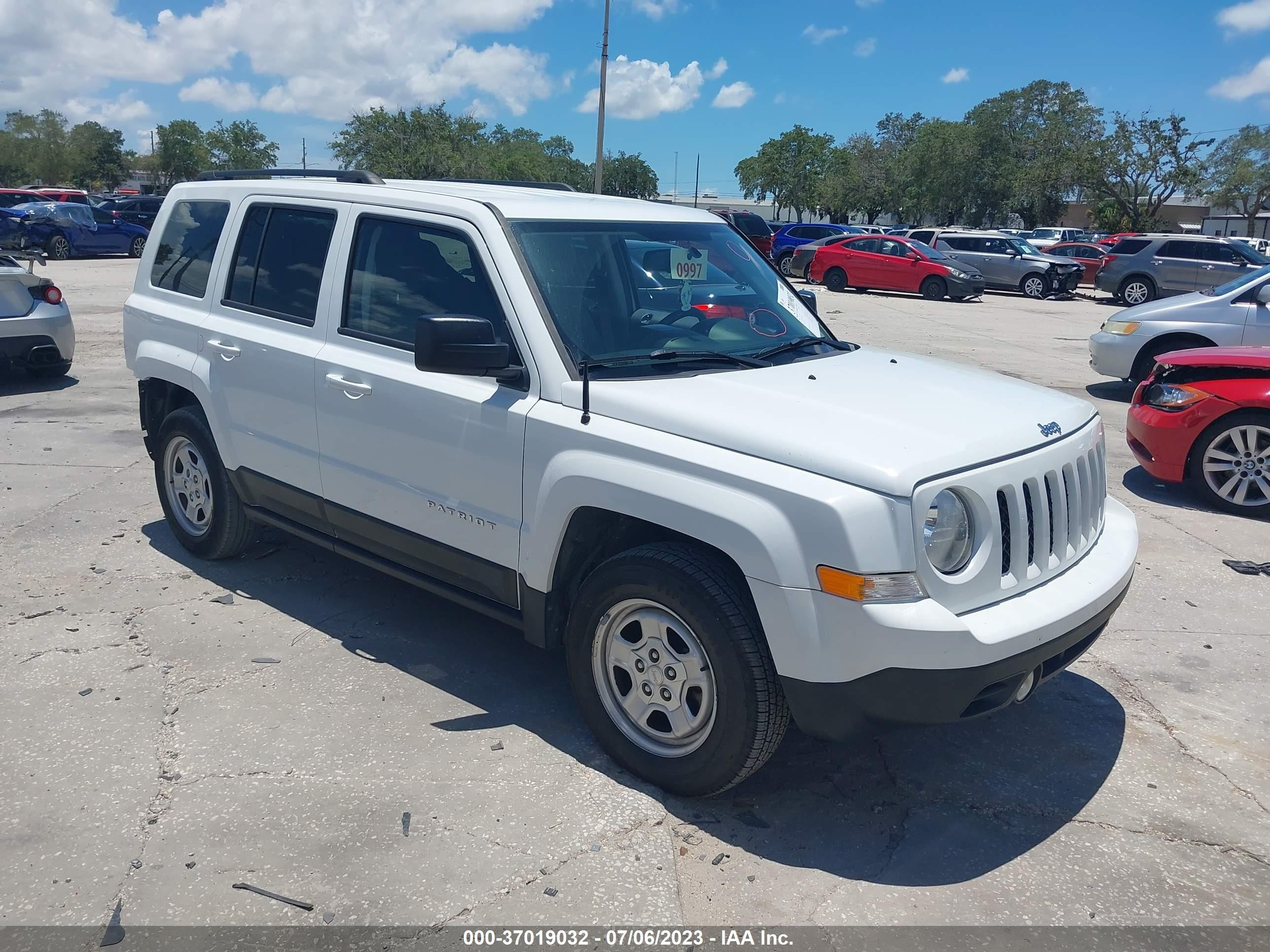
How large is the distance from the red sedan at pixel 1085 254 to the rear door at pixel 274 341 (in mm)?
31096

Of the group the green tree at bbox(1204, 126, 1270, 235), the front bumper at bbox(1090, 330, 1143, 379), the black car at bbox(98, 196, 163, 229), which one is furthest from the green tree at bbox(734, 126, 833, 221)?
the front bumper at bbox(1090, 330, 1143, 379)

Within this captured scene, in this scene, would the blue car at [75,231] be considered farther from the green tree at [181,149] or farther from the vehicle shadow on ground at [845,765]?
the green tree at [181,149]

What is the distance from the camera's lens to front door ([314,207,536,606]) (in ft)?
12.2

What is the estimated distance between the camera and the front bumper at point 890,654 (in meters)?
2.87

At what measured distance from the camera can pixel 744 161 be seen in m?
97.6

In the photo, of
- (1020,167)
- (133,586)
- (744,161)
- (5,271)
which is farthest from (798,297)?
(744,161)

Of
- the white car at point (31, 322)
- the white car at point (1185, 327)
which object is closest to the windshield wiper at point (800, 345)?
the white car at point (1185, 327)

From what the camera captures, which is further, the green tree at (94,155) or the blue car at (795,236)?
the green tree at (94,155)

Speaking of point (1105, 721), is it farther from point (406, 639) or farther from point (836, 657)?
point (406, 639)

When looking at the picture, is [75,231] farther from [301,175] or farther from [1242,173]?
[1242,173]

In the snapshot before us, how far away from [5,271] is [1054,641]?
9859mm

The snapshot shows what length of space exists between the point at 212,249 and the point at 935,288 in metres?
22.6

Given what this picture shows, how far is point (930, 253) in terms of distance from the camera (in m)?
25.5

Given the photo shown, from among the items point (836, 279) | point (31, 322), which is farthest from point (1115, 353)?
point (836, 279)
